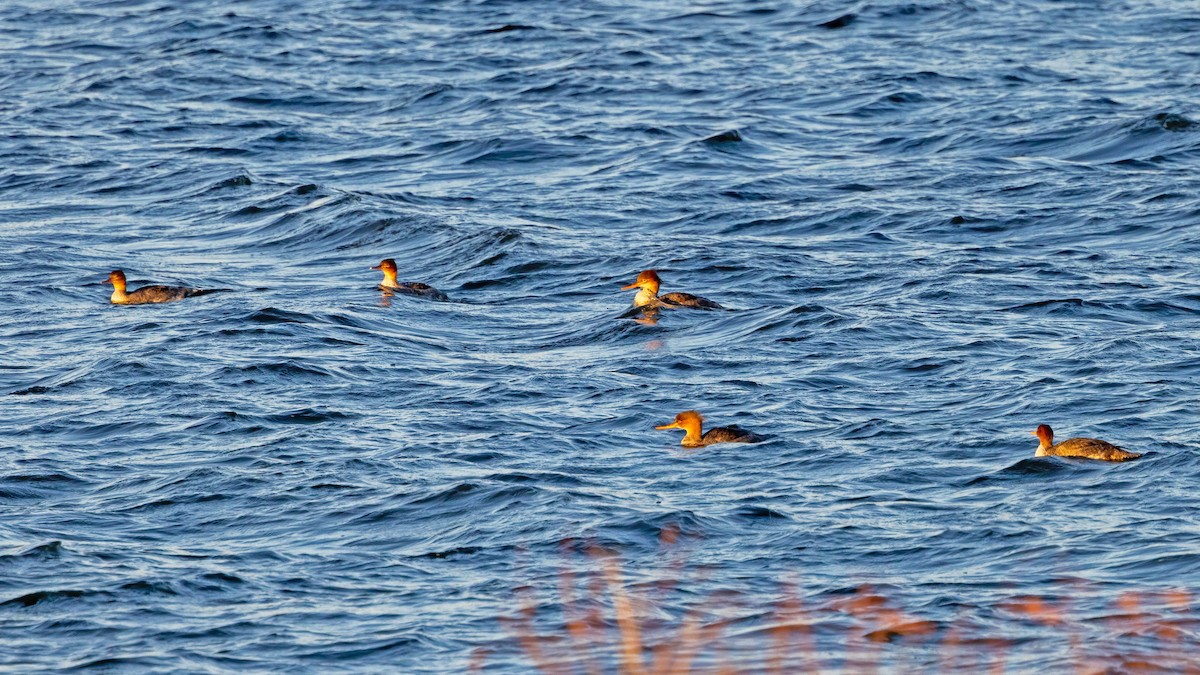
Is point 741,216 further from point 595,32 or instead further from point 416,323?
point 595,32

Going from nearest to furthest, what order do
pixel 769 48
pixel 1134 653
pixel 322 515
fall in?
pixel 1134 653, pixel 322 515, pixel 769 48

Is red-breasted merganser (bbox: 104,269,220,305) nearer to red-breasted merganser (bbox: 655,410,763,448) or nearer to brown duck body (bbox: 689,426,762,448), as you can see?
red-breasted merganser (bbox: 655,410,763,448)

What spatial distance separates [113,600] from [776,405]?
6341 mm

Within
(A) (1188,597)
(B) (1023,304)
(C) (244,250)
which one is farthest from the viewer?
(C) (244,250)

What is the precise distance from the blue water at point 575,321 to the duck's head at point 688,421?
0.17m

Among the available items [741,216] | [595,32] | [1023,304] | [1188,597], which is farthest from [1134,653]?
[595,32]

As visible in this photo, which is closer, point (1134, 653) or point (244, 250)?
point (1134, 653)

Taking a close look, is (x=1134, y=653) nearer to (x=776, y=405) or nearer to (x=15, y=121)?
(x=776, y=405)

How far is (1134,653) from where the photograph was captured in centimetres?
1064

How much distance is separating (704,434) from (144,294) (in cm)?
771

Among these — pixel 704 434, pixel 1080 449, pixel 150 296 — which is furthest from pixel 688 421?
pixel 150 296

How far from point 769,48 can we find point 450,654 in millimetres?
23813

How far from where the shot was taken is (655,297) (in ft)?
64.6

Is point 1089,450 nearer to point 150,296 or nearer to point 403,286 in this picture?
point 403,286
